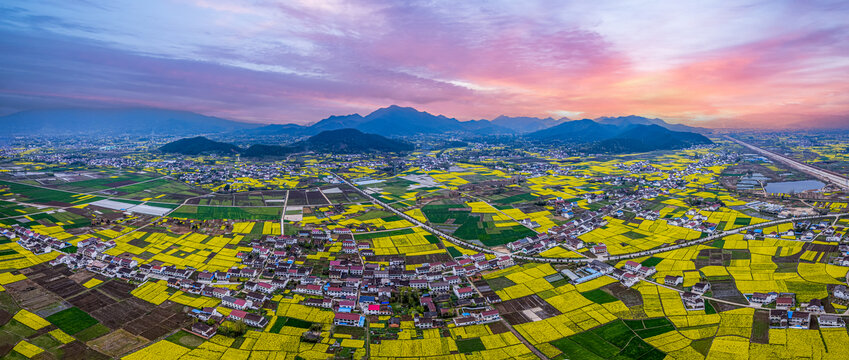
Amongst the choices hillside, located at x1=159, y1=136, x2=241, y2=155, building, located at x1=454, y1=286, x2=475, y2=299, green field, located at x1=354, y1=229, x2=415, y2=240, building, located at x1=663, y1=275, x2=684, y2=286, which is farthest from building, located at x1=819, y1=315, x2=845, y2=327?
hillside, located at x1=159, y1=136, x2=241, y2=155

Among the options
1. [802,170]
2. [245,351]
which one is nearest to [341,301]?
[245,351]

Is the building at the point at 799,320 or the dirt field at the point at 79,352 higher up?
the building at the point at 799,320

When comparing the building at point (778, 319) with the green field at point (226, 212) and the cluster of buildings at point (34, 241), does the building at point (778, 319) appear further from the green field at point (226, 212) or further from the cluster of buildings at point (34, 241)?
the cluster of buildings at point (34, 241)

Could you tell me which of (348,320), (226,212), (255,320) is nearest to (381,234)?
(348,320)

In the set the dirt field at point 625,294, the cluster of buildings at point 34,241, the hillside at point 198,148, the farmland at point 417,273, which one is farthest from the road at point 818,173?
the hillside at point 198,148

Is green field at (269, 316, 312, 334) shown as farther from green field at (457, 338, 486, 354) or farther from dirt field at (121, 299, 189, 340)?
green field at (457, 338, 486, 354)

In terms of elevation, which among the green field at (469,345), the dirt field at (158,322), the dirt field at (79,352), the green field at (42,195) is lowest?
the dirt field at (79,352)

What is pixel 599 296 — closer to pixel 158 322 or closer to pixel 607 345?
pixel 607 345

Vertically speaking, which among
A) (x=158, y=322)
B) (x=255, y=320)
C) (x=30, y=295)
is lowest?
(x=158, y=322)
